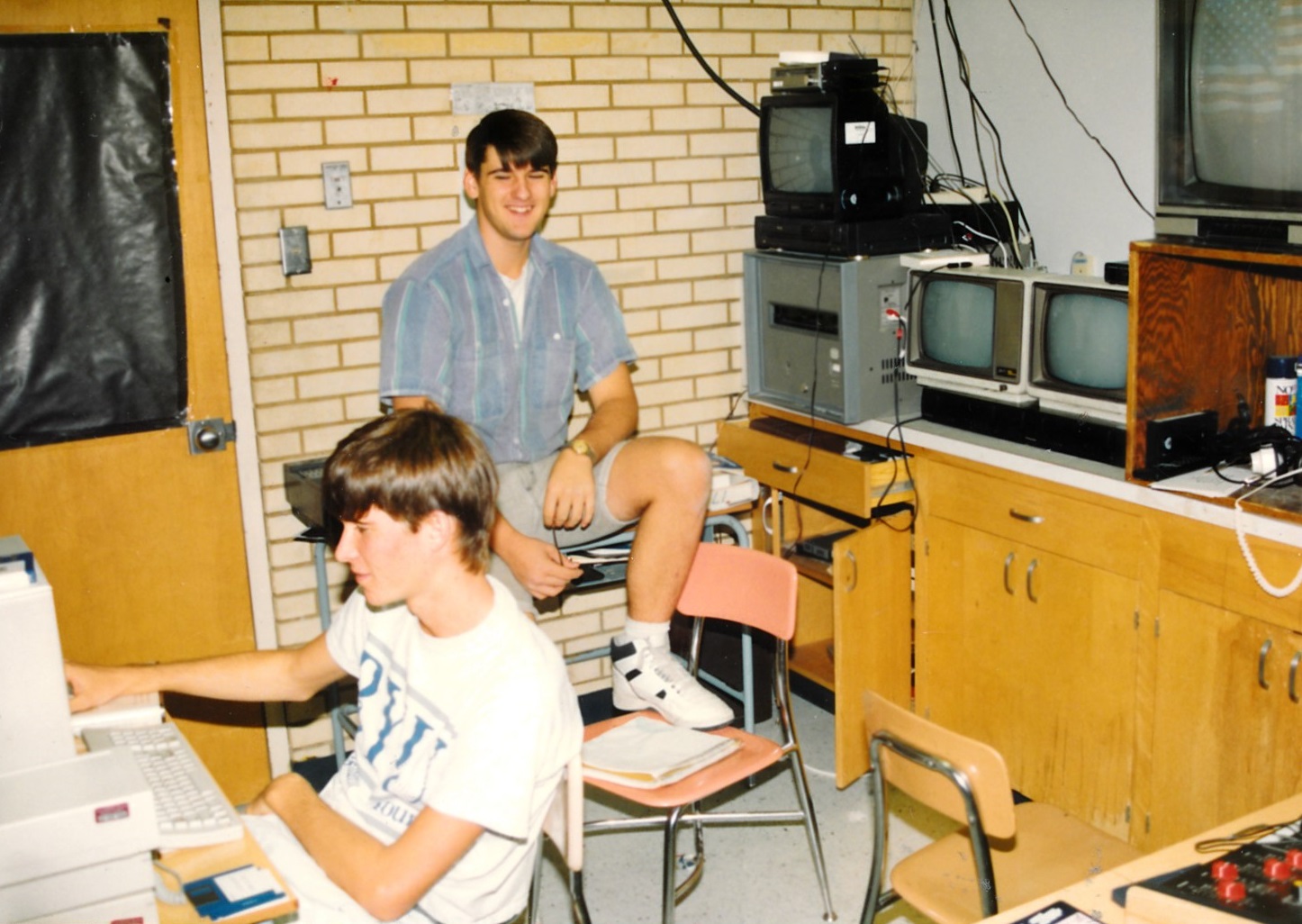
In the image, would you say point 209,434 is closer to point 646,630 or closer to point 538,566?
point 538,566

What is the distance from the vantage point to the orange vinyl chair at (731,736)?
262 centimetres

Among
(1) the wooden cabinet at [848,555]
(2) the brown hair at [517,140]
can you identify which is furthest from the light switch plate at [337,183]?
(1) the wooden cabinet at [848,555]

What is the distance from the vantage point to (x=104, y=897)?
159cm

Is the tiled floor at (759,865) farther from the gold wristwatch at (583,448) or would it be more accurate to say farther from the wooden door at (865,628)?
the gold wristwatch at (583,448)

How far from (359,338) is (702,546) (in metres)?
1.15

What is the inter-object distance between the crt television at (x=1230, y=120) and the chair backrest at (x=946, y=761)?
1.19 meters

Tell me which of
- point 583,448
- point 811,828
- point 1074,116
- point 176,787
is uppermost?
point 1074,116

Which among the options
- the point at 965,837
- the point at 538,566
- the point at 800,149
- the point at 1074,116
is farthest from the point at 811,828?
the point at 1074,116

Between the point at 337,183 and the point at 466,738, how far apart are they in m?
2.08

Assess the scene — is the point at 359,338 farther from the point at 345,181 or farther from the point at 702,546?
the point at 702,546

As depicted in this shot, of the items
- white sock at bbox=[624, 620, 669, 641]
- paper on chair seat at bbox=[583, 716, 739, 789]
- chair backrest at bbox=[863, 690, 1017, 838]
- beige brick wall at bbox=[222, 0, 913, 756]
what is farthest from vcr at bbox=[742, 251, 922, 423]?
chair backrest at bbox=[863, 690, 1017, 838]

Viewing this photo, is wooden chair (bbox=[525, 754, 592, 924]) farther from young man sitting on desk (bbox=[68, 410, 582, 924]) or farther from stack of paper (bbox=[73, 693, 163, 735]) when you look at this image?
stack of paper (bbox=[73, 693, 163, 735])

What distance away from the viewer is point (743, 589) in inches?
117

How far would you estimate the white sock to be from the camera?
309 cm
